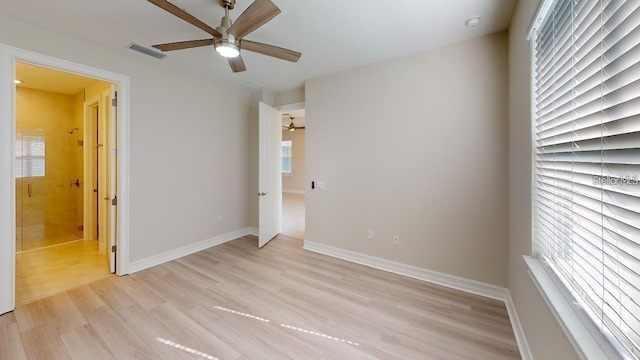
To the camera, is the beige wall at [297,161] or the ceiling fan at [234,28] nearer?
the ceiling fan at [234,28]

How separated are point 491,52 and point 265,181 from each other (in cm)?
334

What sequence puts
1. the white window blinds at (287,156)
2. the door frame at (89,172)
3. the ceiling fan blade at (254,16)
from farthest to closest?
the white window blinds at (287,156)
the door frame at (89,172)
the ceiling fan blade at (254,16)

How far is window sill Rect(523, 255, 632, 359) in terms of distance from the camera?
0.82 metres

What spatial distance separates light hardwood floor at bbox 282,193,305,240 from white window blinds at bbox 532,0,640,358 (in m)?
3.54

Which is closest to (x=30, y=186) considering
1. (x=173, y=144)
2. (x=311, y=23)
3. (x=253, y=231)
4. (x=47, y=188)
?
(x=47, y=188)

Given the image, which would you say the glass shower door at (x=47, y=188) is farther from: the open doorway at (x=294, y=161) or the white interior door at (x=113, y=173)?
the open doorway at (x=294, y=161)

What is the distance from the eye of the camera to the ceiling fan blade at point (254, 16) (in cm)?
154

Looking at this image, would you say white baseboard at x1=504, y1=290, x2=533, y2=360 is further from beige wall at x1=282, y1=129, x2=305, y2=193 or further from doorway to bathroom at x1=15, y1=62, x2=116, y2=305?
beige wall at x1=282, y1=129, x2=305, y2=193

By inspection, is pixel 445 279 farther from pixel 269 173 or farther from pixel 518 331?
pixel 269 173

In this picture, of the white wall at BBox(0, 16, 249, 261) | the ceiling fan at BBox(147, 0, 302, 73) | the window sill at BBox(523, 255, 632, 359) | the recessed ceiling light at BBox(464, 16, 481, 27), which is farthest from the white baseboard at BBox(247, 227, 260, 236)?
the recessed ceiling light at BBox(464, 16, 481, 27)

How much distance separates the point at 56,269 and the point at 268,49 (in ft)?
12.5

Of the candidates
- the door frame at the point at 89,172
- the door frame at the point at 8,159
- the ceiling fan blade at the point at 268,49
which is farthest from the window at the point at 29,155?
the ceiling fan blade at the point at 268,49

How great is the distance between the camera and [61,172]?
4.31 m

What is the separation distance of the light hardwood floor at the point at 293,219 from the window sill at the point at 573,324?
3.37 meters
